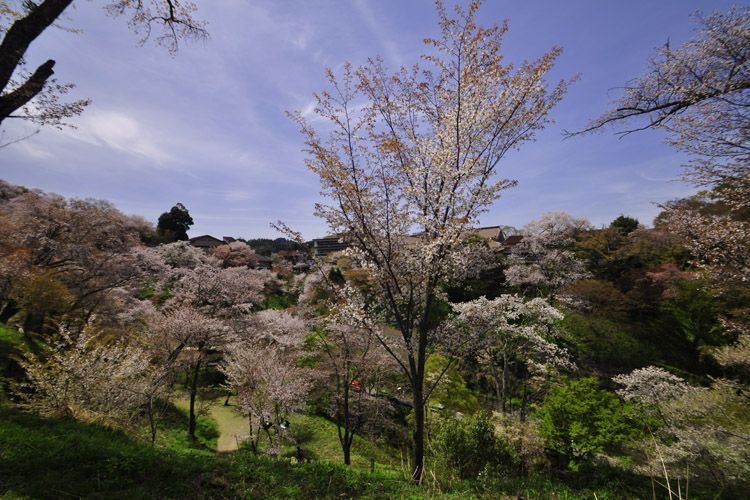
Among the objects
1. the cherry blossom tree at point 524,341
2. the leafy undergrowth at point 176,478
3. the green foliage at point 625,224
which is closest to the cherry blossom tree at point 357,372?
the cherry blossom tree at point 524,341

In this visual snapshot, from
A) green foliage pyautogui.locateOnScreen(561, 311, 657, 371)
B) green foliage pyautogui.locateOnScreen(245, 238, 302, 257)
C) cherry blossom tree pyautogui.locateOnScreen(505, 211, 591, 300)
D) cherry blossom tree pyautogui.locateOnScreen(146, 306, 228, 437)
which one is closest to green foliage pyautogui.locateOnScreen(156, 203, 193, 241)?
green foliage pyautogui.locateOnScreen(245, 238, 302, 257)

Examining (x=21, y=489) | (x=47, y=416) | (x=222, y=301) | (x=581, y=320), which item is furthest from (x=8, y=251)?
(x=581, y=320)

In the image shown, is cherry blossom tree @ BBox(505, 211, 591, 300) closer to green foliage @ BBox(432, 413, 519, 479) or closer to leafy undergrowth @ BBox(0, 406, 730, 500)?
green foliage @ BBox(432, 413, 519, 479)

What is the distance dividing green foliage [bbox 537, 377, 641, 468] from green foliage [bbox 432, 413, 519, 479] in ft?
6.97

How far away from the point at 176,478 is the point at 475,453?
714 centimetres

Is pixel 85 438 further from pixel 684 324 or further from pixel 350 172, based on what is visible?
pixel 684 324

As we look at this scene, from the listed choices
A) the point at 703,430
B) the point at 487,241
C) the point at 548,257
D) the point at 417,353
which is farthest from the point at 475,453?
the point at 548,257

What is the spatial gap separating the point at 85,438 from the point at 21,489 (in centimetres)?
176

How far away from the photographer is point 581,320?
16.8m

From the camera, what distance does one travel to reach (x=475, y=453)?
286 inches

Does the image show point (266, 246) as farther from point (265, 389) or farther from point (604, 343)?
point (604, 343)

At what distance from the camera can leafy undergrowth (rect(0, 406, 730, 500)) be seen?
3.25 metres

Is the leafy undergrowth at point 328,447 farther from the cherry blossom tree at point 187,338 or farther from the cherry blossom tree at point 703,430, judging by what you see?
the cherry blossom tree at point 703,430

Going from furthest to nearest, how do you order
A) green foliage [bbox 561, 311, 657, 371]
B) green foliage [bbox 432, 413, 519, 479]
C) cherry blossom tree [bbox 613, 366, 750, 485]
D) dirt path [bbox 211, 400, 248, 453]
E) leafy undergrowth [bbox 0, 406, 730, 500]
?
1. green foliage [bbox 561, 311, 657, 371]
2. dirt path [bbox 211, 400, 248, 453]
3. green foliage [bbox 432, 413, 519, 479]
4. cherry blossom tree [bbox 613, 366, 750, 485]
5. leafy undergrowth [bbox 0, 406, 730, 500]
